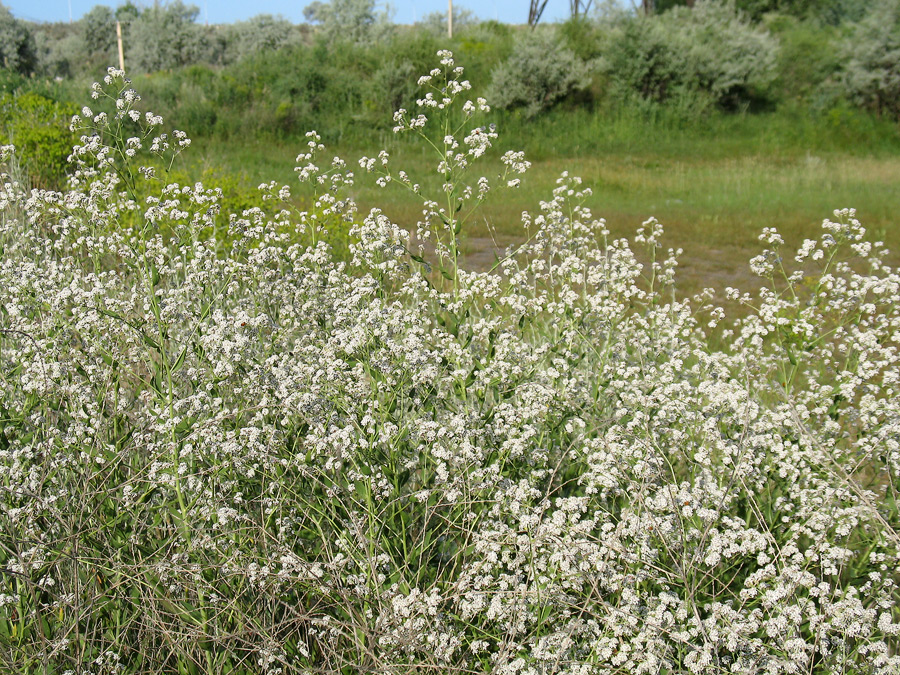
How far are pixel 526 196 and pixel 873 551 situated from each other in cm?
1061

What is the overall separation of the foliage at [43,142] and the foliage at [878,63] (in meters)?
18.4

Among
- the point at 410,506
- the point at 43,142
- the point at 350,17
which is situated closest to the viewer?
the point at 410,506

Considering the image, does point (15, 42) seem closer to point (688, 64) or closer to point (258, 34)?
point (258, 34)

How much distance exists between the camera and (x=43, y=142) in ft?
31.2

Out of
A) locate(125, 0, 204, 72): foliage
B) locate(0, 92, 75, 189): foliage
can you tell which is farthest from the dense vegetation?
locate(125, 0, 204, 72): foliage

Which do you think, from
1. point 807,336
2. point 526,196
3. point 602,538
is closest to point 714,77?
point 526,196

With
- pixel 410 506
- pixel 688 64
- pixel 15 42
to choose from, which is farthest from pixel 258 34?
pixel 410 506

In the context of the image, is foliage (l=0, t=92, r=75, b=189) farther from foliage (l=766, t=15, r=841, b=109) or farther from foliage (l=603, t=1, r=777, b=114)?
foliage (l=766, t=15, r=841, b=109)

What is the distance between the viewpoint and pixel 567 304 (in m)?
3.67

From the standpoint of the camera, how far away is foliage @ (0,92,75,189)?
9.34 m

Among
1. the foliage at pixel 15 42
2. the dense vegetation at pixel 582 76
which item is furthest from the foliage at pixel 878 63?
the foliage at pixel 15 42

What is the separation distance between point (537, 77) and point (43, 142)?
39.9ft

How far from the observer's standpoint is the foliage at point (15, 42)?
Answer: 2817cm

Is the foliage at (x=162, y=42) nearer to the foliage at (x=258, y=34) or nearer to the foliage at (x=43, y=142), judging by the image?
the foliage at (x=258, y=34)
